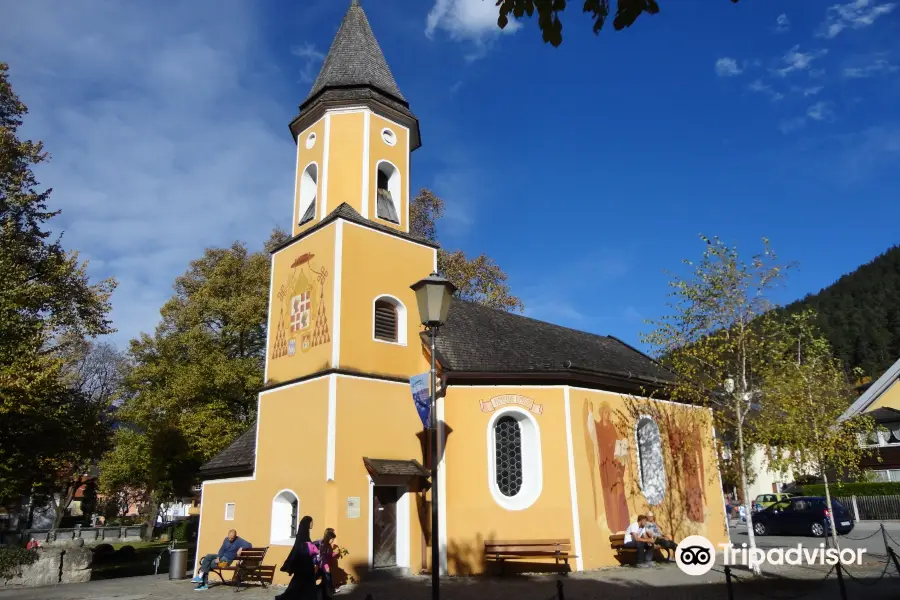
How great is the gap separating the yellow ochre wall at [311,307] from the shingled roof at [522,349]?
2997 mm

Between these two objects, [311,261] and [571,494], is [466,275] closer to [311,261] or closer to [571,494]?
[311,261]

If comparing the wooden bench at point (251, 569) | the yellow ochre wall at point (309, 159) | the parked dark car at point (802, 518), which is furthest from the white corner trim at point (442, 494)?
the parked dark car at point (802, 518)

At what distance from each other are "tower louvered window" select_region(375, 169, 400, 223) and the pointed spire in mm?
2499

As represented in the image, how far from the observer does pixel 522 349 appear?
17.7 metres

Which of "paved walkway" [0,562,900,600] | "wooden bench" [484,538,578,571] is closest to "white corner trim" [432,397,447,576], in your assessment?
"paved walkway" [0,562,900,600]

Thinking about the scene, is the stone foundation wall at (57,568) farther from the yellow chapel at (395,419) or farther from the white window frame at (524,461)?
the white window frame at (524,461)

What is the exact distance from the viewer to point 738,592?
11898mm

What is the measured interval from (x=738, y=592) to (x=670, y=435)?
6.91 metres

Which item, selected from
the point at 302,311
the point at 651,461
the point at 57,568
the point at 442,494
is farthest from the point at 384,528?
the point at 57,568

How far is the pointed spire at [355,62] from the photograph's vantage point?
742 inches

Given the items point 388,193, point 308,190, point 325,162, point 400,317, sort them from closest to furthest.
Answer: point 400,317 < point 325,162 < point 388,193 < point 308,190

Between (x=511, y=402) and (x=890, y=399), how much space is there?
33.5m

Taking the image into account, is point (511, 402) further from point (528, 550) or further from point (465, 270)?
point (465, 270)

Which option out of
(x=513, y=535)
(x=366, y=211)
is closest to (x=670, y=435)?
(x=513, y=535)
